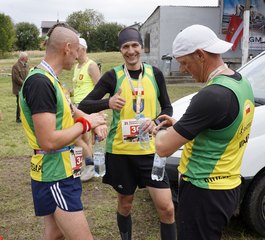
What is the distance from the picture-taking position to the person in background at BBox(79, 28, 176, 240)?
11.1 ft

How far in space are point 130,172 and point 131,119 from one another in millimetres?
466

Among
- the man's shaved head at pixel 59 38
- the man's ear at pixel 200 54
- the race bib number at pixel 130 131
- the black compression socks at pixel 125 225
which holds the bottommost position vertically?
the black compression socks at pixel 125 225

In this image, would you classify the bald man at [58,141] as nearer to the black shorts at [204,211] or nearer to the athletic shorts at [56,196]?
the athletic shorts at [56,196]

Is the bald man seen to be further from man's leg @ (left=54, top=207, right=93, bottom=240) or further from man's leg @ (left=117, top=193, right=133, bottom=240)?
man's leg @ (left=117, top=193, right=133, bottom=240)

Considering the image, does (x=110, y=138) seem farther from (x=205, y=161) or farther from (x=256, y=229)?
(x=256, y=229)

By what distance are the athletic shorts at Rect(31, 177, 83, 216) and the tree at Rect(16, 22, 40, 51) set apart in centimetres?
6694

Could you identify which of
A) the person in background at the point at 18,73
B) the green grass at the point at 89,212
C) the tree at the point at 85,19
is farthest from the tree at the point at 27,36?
the green grass at the point at 89,212

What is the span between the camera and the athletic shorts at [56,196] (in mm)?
2557

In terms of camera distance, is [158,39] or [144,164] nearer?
[144,164]

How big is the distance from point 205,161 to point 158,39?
19.9 metres

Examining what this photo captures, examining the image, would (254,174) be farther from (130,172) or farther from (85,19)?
(85,19)

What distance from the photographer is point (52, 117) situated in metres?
2.38

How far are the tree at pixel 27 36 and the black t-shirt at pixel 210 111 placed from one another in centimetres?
6757

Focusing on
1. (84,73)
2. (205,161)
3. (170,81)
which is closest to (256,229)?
(205,161)
